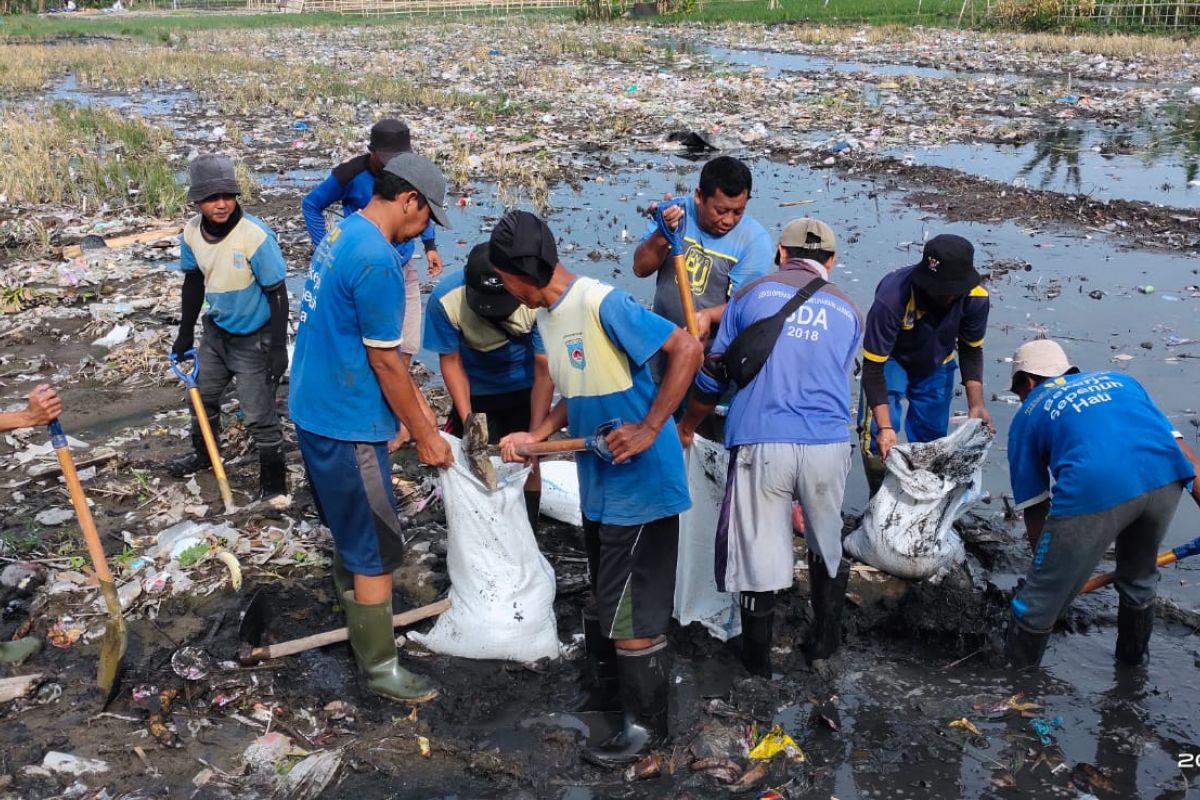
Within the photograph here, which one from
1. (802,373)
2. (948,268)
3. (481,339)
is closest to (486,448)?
(481,339)

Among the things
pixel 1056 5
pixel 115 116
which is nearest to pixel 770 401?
pixel 115 116

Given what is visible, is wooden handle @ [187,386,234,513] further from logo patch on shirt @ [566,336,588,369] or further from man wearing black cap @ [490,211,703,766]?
logo patch on shirt @ [566,336,588,369]

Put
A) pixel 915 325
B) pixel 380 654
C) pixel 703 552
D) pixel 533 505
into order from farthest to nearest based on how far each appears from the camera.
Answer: pixel 533 505
pixel 915 325
pixel 703 552
pixel 380 654

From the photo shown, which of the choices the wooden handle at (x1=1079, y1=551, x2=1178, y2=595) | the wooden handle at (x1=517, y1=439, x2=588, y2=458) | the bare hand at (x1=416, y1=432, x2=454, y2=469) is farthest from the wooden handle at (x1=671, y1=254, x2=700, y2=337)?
the wooden handle at (x1=1079, y1=551, x2=1178, y2=595)

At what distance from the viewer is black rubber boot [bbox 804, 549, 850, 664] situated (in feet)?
11.4

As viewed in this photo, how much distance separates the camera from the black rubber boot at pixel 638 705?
3027 millimetres

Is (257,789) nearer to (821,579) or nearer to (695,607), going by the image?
(695,607)

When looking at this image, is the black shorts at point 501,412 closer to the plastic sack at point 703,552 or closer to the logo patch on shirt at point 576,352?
the plastic sack at point 703,552

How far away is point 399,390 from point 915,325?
2.25 meters

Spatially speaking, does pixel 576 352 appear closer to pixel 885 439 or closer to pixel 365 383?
pixel 365 383

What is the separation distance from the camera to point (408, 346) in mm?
5438

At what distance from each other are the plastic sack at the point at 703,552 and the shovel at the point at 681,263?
48 centimetres

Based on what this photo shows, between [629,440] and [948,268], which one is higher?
[948,268]

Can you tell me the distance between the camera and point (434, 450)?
3146 mm
